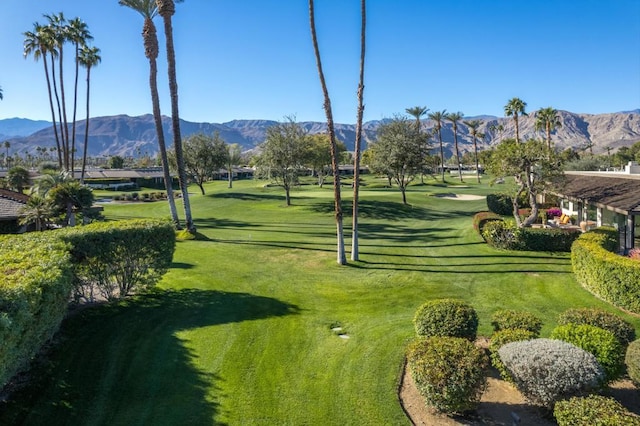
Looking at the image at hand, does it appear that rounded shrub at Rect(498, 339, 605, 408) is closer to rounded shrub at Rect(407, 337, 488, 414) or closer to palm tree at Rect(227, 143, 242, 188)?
rounded shrub at Rect(407, 337, 488, 414)

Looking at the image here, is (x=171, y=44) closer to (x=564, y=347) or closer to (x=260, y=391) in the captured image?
(x=260, y=391)

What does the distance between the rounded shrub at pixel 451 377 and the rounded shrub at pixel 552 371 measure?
681 millimetres

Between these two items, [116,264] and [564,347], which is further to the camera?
[116,264]

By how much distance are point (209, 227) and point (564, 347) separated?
29860mm

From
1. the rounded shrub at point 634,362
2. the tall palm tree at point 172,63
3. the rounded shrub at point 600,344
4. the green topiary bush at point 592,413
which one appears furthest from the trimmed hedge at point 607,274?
the tall palm tree at point 172,63

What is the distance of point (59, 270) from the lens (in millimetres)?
9500

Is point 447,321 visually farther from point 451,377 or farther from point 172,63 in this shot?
point 172,63

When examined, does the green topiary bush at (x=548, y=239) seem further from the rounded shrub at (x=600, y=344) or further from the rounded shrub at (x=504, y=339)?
the rounded shrub at (x=504, y=339)

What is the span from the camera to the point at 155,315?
13102 mm

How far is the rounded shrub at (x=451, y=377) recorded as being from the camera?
25.8 feet

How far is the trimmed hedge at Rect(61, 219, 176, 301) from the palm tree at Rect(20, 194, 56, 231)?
13291mm

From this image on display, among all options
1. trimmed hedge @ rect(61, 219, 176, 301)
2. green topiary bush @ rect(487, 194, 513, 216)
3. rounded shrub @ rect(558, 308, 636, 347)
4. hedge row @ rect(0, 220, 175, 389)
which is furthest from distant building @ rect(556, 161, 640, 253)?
hedge row @ rect(0, 220, 175, 389)

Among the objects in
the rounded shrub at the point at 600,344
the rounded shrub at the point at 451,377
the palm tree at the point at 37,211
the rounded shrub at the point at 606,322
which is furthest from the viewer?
the palm tree at the point at 37,211

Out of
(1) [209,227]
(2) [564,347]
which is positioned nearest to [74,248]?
(2) [564,347]
